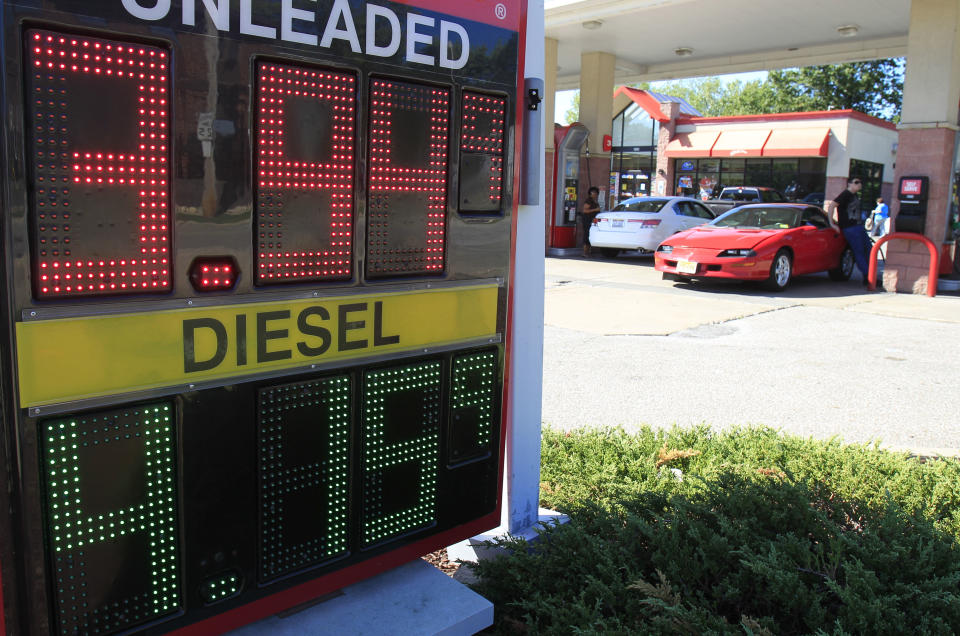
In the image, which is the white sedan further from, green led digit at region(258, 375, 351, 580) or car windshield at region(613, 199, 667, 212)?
green led digit at region(258, 375, 351, 580)

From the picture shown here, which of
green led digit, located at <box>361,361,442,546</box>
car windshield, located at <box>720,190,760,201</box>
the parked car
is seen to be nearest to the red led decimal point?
green led digit, located at <box>361,361,442,546</box>

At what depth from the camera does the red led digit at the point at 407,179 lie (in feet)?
8.54

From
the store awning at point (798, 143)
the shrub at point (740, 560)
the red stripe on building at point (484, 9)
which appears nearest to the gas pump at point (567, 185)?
the store awning at point (798, 143)

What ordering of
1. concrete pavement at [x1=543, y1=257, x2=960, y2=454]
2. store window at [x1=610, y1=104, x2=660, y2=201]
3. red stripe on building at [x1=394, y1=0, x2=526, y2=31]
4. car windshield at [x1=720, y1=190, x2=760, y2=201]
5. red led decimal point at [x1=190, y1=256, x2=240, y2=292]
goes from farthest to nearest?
store window at [x1=610, y1=104, x2=660, y2=201], car windshield at [x1=720, y1=190, x2=760, y2=201], concrete pavement at [x1=543, y1=257, x2=960, y2=454], red stripe on building at [x1=394, y1=0, x2=526, y2=31], red led decimal point at [x1=190, y1=256, x2=240, y2=292]

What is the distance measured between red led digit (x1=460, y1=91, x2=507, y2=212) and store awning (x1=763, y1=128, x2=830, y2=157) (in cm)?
3091

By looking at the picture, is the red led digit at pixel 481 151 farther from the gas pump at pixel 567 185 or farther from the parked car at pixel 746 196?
the parked car at pixel 746 196

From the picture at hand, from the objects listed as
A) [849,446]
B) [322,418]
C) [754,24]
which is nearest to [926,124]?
[754,24]

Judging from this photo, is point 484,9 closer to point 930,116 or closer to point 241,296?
point 241,296

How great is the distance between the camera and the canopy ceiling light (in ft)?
56.2

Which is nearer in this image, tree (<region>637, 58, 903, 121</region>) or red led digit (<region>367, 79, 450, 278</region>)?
red led digit (<region>367, 79, 450, 278</region>)

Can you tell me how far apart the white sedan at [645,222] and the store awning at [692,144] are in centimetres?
1632

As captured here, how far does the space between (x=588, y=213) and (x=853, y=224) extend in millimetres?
7211

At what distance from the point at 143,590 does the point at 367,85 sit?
5.51ft

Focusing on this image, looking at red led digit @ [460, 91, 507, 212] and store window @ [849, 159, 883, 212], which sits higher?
store window @ [849, 159, 883, 212]
